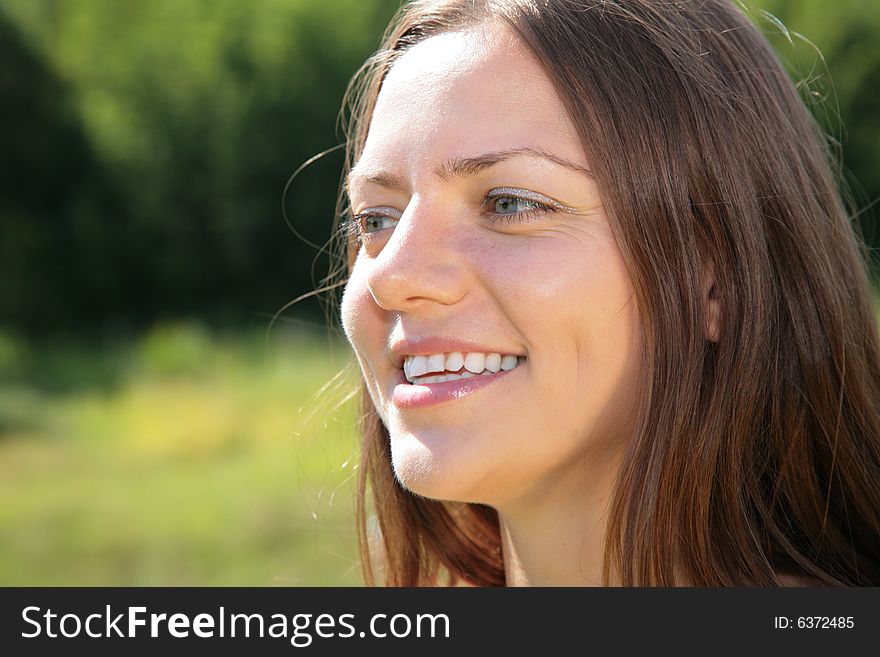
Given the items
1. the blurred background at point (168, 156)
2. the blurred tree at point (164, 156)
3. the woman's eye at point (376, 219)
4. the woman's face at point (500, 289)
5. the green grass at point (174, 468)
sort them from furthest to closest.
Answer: the blurred tree at point (164, 156), the blurred background at point (168, 156), the green grass at point (174, 468), the woman's eye at point (376, 219), the woman's face at point (500, 289)

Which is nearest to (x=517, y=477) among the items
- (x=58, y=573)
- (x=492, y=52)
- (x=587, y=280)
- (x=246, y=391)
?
(x=587, y=280)

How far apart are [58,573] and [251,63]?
31.2 ft

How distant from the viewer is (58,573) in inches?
215

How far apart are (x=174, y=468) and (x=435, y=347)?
611cm

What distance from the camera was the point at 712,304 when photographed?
163cm

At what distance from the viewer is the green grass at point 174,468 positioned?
5.52 meters

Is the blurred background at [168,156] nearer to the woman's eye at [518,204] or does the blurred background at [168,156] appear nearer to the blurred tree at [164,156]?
the blurred tree at [164,156]

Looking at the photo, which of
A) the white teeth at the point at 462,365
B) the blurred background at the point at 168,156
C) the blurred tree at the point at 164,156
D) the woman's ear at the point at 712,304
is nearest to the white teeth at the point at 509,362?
the white teeth at the point at 462,365

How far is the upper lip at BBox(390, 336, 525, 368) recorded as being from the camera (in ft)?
5.01

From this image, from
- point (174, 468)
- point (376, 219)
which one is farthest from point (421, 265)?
point (174, 468)

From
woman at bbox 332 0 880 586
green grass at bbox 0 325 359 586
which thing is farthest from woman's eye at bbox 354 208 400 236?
green grass at bbox 0 325 359 586

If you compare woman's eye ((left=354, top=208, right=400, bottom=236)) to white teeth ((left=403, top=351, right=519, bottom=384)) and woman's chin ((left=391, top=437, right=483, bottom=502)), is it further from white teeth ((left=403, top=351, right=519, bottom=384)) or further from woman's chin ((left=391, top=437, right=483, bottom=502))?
woman's chin ((left=391, top=437, right=483, bottom=502))

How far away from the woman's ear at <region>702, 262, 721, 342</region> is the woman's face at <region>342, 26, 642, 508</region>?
14 centimetres

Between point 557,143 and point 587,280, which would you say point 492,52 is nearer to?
point 557,143
